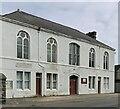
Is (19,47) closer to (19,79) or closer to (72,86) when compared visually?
(19,79)

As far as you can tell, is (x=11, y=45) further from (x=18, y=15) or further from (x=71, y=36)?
(x=71, y=36)

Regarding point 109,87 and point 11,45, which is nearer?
point 11,45

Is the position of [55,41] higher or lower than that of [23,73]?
higher

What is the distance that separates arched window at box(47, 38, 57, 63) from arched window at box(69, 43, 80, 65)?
3290mm

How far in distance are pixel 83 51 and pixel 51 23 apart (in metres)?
5.76

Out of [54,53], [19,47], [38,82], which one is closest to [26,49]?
[19,47]

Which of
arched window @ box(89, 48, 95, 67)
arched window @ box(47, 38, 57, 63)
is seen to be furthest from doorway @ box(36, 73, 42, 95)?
arched window @ box(89, 48, 95, 67)

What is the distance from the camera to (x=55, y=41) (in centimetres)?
3450

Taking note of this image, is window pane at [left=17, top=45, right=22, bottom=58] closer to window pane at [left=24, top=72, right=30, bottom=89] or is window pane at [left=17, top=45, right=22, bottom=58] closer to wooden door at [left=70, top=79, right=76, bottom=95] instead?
window pane at [left=24, top=72, right=30, bottom=89]

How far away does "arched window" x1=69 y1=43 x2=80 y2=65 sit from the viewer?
122 feet

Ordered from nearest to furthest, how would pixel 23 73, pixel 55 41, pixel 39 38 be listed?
pixel 23 73 → pixel 39 38 → pixel 55 41

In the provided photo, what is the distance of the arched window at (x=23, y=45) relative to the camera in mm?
29605

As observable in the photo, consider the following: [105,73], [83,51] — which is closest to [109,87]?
[105,73]

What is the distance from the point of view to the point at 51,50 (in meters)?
33.9
